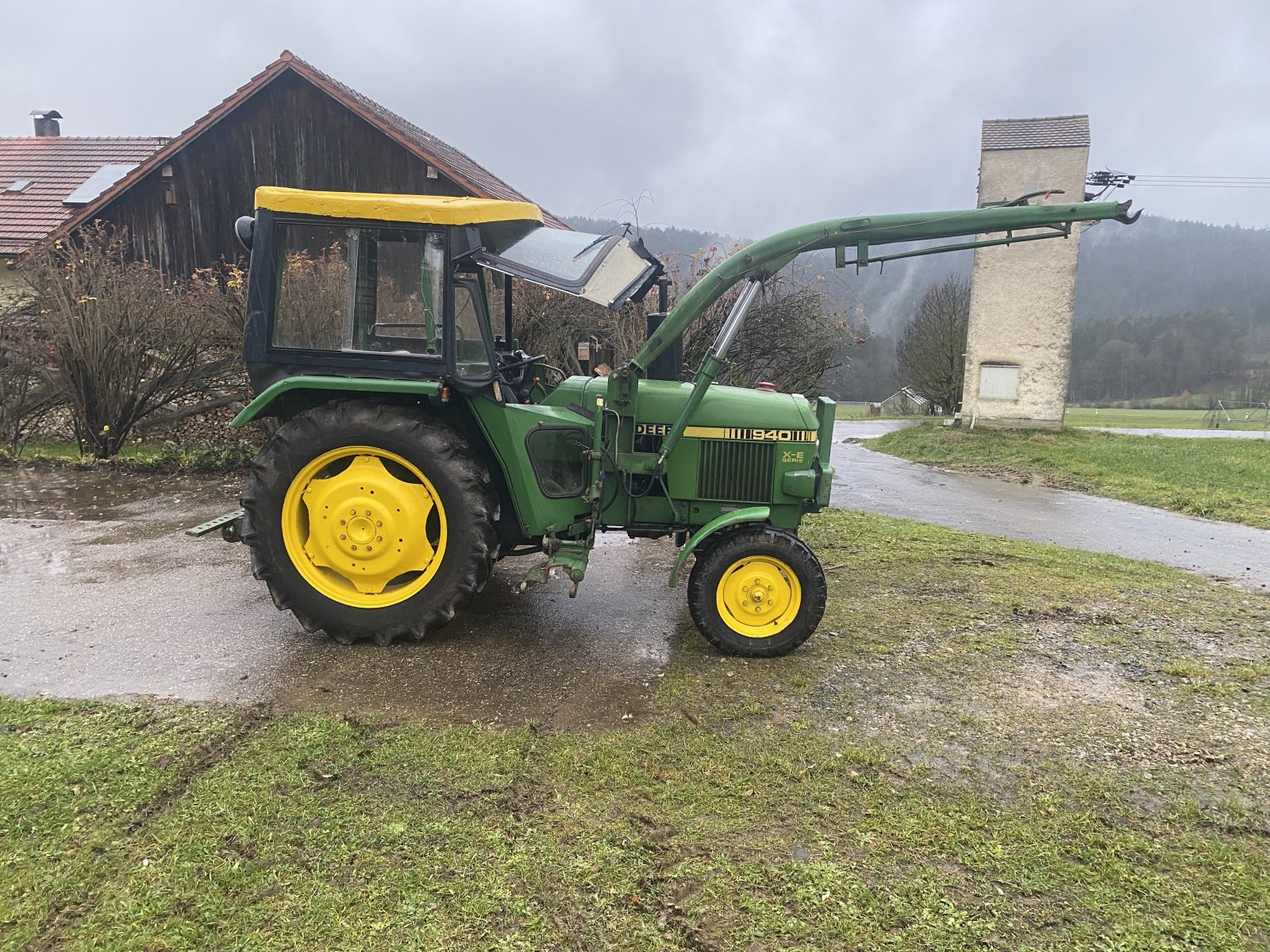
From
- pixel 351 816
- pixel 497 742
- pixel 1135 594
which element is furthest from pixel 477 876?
pixel 1135 594

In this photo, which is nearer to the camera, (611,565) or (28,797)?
(28,797)

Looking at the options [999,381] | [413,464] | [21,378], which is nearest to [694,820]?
[413,464]

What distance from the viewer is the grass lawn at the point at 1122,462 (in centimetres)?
1069

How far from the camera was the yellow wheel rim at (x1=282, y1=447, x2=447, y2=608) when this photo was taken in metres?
3.95

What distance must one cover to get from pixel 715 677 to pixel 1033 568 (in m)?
3.72

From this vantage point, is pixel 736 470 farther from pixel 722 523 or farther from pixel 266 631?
pixel 266 631

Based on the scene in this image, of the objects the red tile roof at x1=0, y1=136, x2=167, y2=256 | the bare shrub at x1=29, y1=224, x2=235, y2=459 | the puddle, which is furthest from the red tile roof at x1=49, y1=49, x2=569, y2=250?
the puddle

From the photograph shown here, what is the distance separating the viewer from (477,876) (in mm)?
2246

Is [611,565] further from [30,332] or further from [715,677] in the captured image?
[30,332]

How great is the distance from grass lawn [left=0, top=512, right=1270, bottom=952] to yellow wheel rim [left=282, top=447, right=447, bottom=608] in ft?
3.32

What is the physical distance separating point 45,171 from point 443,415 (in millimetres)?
18979

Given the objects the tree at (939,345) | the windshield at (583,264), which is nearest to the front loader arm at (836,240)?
the windshield at (583,264)

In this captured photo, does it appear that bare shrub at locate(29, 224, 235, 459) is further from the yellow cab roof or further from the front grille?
the front grille

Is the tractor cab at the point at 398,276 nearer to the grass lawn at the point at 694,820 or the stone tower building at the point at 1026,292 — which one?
the grass lawn at the point at 694,820
